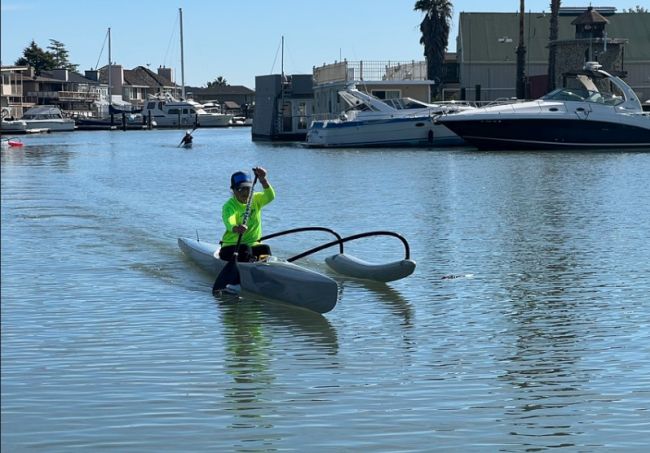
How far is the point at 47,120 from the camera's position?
105m

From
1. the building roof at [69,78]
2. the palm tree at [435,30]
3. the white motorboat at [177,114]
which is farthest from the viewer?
the building roof at [69,78]

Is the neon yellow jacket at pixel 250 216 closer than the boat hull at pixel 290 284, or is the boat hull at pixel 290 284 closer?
the boat hull at pixel 290 284

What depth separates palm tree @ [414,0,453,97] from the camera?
305 ft

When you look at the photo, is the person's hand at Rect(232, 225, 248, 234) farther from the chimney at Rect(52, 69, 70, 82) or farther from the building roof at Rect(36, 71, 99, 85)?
the chimney at Rect(52, 69, 70, 82)

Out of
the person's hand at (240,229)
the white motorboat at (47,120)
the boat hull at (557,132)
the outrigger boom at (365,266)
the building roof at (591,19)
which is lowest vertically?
the outrigger boom at (365,266)

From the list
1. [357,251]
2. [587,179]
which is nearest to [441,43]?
[587,179]

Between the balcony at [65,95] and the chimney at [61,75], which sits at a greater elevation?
the chimney at [61,75]

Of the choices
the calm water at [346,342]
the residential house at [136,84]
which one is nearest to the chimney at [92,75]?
the residential house at [136,84]

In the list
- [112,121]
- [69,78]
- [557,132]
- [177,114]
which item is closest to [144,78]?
[69,78]

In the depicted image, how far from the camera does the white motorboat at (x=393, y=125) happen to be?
58.0 metres

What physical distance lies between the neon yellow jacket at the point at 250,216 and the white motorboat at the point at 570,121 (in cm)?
3819

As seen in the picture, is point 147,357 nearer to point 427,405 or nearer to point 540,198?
point 427,405

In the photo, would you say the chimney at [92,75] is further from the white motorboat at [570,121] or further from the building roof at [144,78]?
the white motorboat at [570,121]

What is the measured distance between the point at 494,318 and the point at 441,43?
82.6 m
